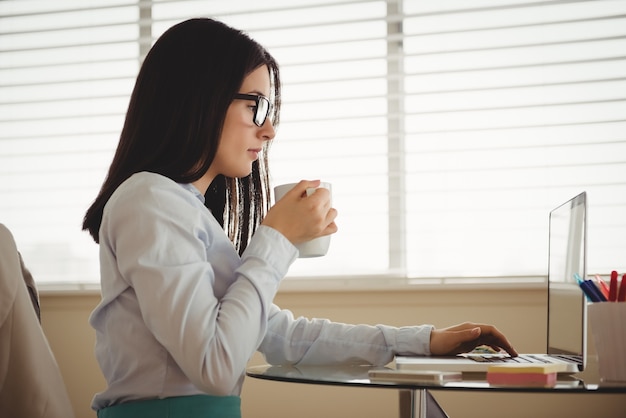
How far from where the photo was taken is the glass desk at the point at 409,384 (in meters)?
0.87

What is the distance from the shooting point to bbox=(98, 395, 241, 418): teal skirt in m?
1.00

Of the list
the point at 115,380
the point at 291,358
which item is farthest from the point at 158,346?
the point at 291,358

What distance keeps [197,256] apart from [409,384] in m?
0.32

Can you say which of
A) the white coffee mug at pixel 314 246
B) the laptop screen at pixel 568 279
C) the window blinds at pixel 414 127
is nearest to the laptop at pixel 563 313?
the laptop screen at pixel 568 279

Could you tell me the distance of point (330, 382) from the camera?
3.19ft

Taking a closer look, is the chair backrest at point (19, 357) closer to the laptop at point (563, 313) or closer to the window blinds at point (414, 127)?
the laptop at point (563, 313)

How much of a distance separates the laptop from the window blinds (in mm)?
684

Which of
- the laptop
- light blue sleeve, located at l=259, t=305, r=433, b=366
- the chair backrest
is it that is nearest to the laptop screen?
the laptop

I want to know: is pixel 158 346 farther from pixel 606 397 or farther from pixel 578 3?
pixel 578 3

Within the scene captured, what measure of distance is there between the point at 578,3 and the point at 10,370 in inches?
74.1

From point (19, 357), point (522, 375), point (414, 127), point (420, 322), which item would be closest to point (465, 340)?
point (522, 375)

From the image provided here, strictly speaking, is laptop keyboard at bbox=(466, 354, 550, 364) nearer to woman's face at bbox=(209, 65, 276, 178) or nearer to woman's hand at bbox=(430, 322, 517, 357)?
woman's hand at bbox=(430, 322, 517, 357)

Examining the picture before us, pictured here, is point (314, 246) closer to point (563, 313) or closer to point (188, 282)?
point (188, 282)

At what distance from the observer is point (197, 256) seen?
991mm
